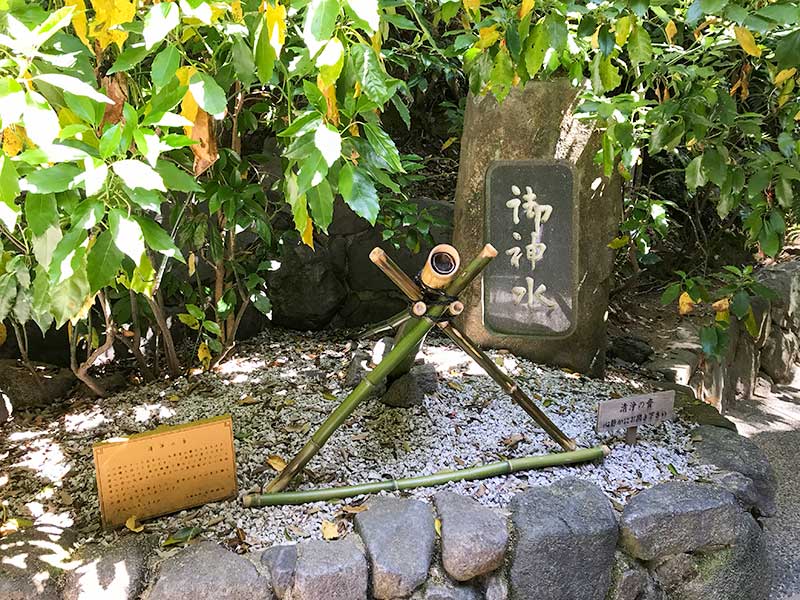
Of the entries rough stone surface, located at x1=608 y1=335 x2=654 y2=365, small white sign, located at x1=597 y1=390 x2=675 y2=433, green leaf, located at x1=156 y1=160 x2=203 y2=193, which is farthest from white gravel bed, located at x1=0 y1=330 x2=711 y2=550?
green leaf, located at x1=156 y1=160 x2=203 y2=193

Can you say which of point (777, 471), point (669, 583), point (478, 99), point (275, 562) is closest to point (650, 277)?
point (777, 471)

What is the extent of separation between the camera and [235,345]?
3.42 metres

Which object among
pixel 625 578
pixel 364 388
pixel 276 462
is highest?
pixel 364 388

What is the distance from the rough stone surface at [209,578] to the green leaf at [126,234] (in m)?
1.05

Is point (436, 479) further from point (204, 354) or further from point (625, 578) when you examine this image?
point (204, 354)

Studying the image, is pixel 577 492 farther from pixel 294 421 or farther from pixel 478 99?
pixel 478 99

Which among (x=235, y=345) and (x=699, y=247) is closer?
(x=235, y=345)

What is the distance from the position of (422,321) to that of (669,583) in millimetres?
1275

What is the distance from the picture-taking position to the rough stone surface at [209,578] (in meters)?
1.76

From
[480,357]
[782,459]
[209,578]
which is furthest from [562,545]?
[782,459]

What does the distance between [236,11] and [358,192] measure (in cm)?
44

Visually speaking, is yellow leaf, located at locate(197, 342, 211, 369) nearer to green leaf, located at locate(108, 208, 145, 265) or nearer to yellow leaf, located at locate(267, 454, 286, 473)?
yellow leaf, located at locate(267, 454, 286, 473)

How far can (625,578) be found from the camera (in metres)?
2.23

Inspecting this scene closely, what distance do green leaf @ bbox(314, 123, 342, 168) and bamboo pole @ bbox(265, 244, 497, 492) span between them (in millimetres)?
986
